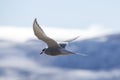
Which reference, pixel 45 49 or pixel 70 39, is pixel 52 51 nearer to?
pixel 45 49

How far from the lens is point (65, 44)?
38.4 ft

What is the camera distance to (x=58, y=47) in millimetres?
10742

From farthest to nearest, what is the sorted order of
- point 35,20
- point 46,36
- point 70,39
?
point 70,39, point 46,36, point 35,20

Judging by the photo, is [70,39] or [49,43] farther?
[70,39]

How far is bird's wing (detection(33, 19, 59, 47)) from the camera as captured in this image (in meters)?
9.96

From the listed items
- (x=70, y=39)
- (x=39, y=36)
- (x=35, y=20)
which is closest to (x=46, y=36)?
(x=39, y=36)

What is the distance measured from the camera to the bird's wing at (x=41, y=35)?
32.7ft

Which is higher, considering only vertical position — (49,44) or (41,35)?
(49,44)

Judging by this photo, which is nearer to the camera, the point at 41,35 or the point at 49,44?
the point at 41,35

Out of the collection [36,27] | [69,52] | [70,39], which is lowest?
[69,52]

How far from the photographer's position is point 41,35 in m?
10.3

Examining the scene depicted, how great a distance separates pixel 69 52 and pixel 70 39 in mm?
3092

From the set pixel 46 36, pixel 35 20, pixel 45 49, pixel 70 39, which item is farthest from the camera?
pixel 70 39

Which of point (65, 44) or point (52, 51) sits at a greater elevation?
point (65, 44)
